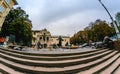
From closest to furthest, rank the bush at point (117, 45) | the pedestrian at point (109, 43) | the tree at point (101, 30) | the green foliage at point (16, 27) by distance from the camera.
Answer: the bush at point (117, 45), the pedestrian at point (109, 43), the green foliage at point (16, 27), the tree at point (101, 30)

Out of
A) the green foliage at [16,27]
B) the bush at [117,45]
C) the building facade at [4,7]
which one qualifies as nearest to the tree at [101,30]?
the green foliage at [16,27]

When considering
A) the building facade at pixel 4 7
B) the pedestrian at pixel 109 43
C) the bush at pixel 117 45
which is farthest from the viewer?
the building facade at pixel 4 7

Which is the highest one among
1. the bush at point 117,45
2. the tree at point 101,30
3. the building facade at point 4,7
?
the building facade at point 4,7

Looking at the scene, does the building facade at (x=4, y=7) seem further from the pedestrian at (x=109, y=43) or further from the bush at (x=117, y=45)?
the bush at (x=117, y=45)

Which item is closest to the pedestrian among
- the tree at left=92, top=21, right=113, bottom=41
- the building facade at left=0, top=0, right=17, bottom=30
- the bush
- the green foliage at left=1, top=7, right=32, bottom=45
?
the bush

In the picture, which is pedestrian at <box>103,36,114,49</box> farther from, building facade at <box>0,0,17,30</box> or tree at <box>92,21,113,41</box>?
tree at <box>92,21,113,41</box>

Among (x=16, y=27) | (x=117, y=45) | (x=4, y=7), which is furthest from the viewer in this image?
(x=16, y=27)

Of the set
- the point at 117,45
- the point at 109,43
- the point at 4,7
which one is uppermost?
the point at 4,7

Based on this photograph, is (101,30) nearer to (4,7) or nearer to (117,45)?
(4,7)

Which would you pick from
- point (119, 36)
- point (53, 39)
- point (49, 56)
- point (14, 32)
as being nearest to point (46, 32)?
point (53, 39)

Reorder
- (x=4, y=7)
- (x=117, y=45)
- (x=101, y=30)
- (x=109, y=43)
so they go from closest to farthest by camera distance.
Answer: (x=117, y=45) < (x=109, y=43) < (x=4, y=7) < (x=101, y=30)

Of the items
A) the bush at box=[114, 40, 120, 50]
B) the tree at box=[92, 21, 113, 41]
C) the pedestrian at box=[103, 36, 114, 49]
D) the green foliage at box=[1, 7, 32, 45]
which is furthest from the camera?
the tree at box=[92, 21, 113, 41]

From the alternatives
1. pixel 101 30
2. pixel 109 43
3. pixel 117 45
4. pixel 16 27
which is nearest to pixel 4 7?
pixel 16 27

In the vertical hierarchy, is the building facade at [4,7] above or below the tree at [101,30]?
above
